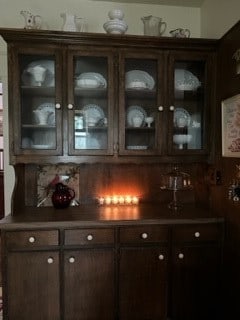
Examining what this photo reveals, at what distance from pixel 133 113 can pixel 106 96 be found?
0.24 metres

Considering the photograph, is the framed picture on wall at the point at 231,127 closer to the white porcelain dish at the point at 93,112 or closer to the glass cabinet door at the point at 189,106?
the glass cabinet door at the point at 189,106

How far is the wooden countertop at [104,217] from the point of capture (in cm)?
164

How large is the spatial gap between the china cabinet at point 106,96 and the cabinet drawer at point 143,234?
50cm

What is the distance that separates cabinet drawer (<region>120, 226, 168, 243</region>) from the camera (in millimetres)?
1684

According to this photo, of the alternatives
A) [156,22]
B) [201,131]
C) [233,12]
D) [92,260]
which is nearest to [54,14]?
[156,22]

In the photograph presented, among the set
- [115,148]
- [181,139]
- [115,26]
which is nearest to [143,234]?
[115,148]

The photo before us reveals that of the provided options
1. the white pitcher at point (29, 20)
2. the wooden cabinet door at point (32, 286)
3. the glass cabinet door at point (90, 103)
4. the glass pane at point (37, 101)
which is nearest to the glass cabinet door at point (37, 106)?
the glass pane at point (37, 101)

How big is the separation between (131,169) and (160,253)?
2.34 feet

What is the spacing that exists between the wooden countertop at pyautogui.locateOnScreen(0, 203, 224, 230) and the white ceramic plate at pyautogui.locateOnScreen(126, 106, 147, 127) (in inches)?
25.8

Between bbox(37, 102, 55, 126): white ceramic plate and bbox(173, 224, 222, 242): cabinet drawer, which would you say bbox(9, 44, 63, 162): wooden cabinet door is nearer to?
bbox(37, 102, 55, 126): white ceramic plate

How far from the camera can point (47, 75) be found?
1.84 m

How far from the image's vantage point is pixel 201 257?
1.76m

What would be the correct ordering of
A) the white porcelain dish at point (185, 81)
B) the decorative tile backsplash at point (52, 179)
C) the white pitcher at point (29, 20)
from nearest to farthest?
the white pitcher at point (29, 20), the white porcelain dish at point (185, 81), the decorative tile backsplash at point (52, 179)

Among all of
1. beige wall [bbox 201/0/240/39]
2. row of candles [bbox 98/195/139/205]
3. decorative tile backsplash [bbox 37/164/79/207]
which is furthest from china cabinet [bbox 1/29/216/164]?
row of candles [bbox 98/195/139/205]
